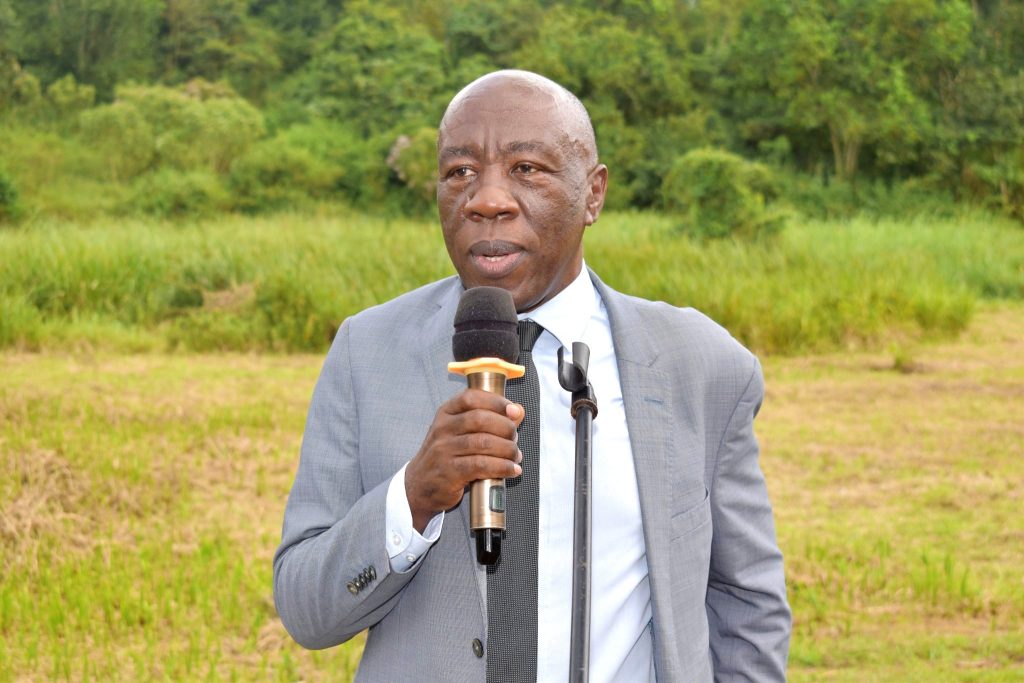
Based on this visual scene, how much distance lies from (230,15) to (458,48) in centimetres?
546

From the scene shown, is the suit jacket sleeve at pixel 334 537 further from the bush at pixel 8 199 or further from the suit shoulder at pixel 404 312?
the bush at pixel 8 199

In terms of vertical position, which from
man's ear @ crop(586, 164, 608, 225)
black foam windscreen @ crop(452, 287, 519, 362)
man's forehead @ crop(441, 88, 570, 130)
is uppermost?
man's forehead @ crop(441, 88, 570, 130)

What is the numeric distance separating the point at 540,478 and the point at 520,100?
0.57 m

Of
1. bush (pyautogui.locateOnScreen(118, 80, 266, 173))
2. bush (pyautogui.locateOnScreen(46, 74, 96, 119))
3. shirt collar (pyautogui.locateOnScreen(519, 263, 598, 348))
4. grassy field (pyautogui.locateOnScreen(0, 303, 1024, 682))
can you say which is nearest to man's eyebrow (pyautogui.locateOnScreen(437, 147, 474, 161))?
shirt collar (pyautogui.locateOnScreen(519, 263, 598, 348))

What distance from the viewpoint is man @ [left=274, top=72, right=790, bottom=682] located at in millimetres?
1848

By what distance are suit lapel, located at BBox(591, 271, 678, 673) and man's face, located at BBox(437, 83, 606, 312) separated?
16 cm

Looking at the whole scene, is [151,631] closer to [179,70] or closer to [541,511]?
[541,511]

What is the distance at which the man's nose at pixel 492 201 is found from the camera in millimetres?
1943

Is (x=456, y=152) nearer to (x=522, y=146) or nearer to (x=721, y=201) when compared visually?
(x=522, y=146)

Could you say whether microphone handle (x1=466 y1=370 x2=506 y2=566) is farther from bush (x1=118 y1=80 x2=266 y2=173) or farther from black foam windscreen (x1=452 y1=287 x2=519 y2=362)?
bush (x1=118 y1=80 x2=266 y2=173)

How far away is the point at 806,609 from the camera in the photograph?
586cm

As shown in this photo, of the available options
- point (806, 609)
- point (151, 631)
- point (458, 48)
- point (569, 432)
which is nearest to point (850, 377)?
point (806, 609)

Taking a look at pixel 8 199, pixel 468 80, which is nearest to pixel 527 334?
pixel 8 199

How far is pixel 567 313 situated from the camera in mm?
2086
